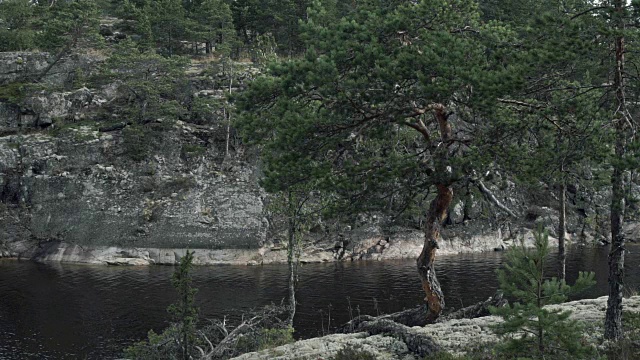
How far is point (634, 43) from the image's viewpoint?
14.8 meters

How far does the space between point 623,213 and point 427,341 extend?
673 cm

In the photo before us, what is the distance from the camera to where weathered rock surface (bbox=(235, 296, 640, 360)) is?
15.4 meters

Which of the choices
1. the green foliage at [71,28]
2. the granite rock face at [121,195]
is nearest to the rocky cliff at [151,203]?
the granite rock face at [121,195]

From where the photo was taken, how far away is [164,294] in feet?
124

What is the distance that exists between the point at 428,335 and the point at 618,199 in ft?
22.3

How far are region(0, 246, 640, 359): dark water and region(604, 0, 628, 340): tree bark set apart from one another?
16749 millimetres

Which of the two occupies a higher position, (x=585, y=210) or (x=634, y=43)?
(x=634, y=43)

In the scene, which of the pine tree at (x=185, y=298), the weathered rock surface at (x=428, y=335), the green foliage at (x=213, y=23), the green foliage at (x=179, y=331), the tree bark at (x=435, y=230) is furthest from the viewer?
the green foliage at (x=213, y=23)

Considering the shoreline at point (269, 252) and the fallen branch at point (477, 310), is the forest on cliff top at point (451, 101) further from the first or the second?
the shoreline at point (269, 252)

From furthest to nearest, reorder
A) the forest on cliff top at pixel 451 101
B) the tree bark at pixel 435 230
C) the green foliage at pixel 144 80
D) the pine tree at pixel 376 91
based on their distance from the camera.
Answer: the green foliage at pixel 144 80
the tree bark at pixel 435 230
the pine tree at pixel 376 91
the forest on cliff top at pixel 451 101

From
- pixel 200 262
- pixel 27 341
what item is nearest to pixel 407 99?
pixel 27 341

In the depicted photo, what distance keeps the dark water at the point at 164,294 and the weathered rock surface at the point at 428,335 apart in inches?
415

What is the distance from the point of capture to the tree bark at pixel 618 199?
535 inches

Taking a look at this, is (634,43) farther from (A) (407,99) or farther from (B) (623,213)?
(A) (407,99)
